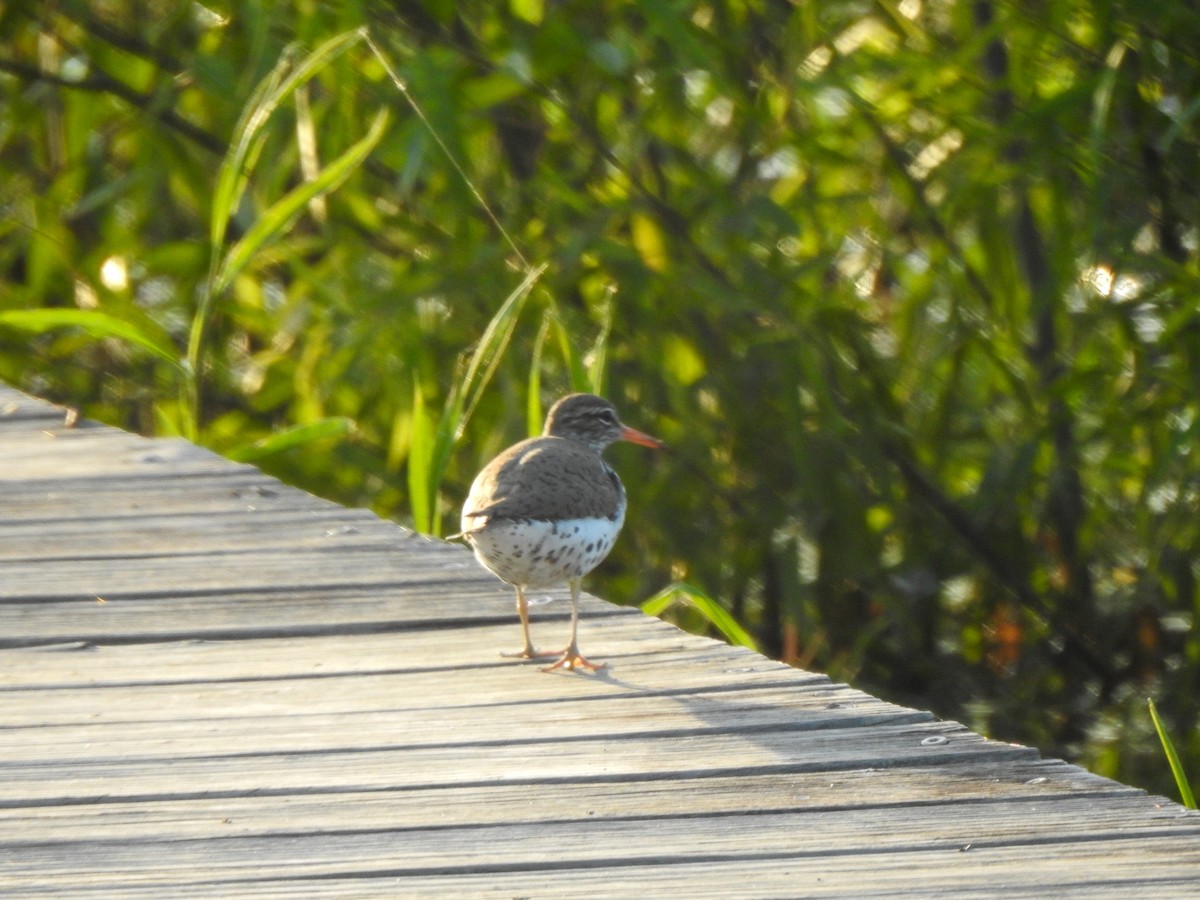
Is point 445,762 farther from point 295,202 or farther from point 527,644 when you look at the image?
point 295,202

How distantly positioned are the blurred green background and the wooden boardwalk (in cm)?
110

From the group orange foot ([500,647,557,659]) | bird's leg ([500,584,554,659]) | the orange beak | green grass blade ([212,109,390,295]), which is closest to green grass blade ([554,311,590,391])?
the orange beak

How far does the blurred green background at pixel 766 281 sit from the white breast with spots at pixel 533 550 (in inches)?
36.7

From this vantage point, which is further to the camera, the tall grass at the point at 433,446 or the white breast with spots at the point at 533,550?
the tall grass at the point at 433,446

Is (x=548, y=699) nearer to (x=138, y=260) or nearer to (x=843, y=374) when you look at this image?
(x=843, y=374)

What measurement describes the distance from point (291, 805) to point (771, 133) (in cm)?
317

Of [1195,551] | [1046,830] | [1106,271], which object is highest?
[1106,271]

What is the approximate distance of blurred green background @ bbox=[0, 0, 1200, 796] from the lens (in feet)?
15.2

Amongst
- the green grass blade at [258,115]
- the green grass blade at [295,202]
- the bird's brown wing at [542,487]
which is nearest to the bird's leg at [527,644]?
the bird's brown wing at [542,487]

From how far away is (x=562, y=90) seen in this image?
4.91 meters

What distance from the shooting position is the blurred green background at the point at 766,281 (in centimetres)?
464

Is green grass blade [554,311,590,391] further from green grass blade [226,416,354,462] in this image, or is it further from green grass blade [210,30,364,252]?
green grass blade [210,30,364,252]

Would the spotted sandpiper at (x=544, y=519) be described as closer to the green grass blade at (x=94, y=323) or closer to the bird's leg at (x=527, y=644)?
the bird's leg at (x=527, y=644)

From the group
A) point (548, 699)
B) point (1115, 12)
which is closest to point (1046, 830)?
point (548, 699)
